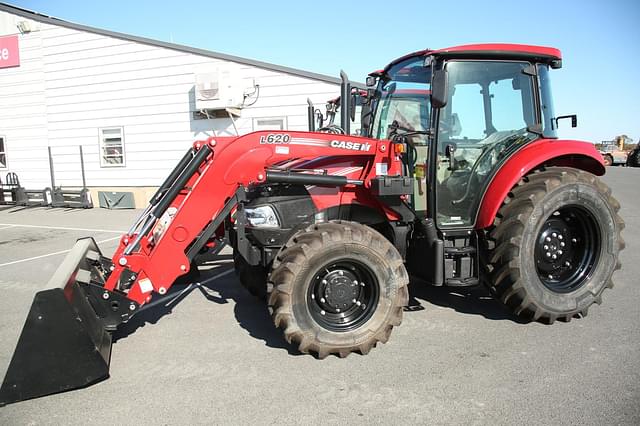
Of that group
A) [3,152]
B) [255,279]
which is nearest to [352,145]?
[255,279]

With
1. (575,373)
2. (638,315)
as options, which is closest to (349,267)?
(575,373)

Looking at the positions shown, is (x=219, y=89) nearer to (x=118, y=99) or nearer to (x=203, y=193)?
(x=118, y=99)

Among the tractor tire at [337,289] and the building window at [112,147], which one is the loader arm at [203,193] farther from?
the building window at [112,147]

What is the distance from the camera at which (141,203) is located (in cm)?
1406

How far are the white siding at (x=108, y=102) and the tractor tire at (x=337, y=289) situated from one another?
29.4 feet

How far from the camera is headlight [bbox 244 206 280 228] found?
13.2ft

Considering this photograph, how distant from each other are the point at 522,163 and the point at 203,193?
2852 mm

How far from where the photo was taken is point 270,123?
493 inches

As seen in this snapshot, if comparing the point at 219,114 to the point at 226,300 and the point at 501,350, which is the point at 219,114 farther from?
the point at 501,350

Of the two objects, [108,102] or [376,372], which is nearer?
[376,372]

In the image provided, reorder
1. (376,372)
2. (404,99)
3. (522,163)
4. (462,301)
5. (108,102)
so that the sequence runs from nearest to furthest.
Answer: (376,372)
(522,163)
(404,99)
(462,301)
(108,102)

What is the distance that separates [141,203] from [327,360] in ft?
39.0

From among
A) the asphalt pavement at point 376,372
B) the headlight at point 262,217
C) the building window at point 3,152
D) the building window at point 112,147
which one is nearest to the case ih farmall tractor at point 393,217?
the headlight at point 262,217

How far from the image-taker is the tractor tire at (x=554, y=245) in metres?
4.02
